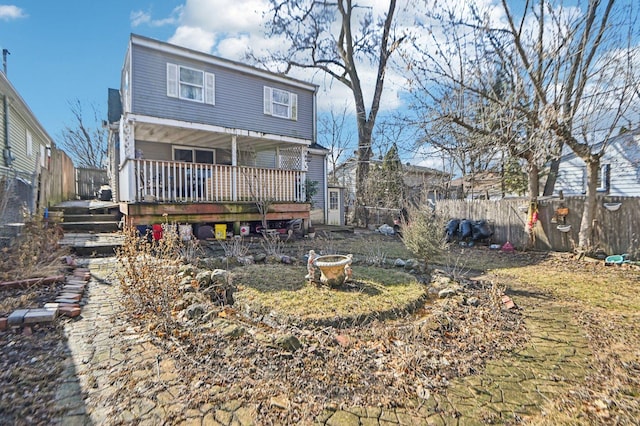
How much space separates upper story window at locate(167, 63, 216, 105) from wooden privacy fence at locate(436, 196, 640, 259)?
861 cm

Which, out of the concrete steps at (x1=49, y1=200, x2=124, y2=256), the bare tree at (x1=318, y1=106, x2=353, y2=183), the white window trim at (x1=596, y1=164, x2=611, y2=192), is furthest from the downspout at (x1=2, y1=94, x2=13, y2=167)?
the white window trim at (x1=596, y1=164, x2=611, y2=192)

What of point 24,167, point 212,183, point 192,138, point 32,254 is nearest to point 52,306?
point 32,254

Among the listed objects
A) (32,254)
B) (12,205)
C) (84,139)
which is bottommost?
(32,254)

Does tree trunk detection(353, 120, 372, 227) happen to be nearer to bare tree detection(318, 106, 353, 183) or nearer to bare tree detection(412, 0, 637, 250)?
bare tree detection(318, 106, 353, 183)

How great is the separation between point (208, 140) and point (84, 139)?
19.5 meters

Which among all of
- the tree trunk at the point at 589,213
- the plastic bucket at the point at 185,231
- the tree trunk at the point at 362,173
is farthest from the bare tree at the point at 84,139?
the tree trunk at the point at 589,213

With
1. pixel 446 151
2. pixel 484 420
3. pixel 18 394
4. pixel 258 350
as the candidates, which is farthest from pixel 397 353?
pixel 446 151

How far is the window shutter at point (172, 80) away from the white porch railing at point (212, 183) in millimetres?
2762

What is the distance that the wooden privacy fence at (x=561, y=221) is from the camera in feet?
22.8

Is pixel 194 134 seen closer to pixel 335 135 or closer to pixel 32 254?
pixel 32 254

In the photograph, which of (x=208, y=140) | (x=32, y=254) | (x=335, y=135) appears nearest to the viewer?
(x=32, y=254)

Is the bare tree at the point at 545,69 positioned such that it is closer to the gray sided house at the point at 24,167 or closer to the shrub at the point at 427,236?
the shrub at the point at 427,236

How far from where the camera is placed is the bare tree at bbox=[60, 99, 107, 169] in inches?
947

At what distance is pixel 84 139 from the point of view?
24.4 m
